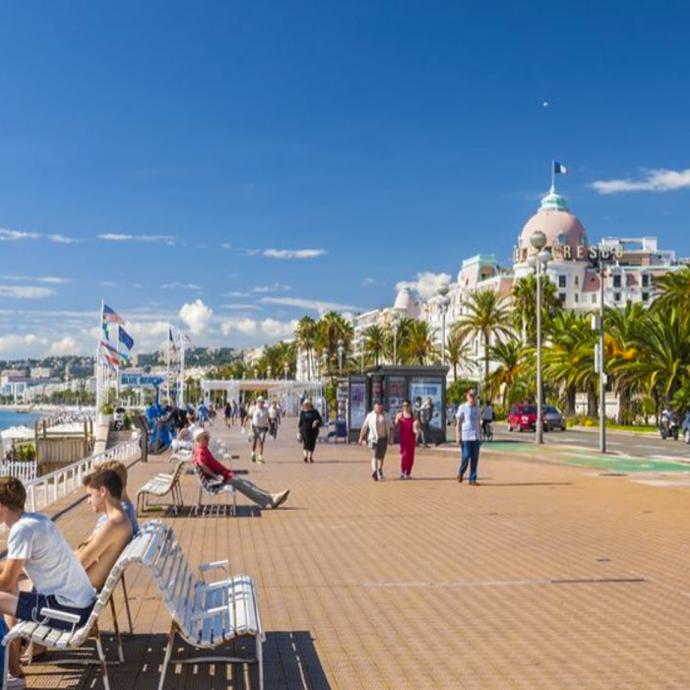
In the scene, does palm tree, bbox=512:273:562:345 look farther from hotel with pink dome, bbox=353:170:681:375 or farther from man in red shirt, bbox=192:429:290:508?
man in red shirt, bbox=192:429:290:508

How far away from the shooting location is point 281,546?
1229cm

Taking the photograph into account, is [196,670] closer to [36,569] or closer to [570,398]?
[36,569]

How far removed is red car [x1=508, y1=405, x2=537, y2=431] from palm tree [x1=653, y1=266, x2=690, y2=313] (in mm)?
9411

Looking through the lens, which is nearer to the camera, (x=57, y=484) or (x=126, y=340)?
(x=57, y=484)

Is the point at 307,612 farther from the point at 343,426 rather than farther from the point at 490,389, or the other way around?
the point at 490,389

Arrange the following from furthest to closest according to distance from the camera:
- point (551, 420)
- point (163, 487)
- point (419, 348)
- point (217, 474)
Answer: point (419, 348) → point (551, 420) → point (217, 474) → point (163, 487)

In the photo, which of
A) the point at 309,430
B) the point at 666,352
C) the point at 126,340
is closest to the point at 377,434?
the point at 309,430

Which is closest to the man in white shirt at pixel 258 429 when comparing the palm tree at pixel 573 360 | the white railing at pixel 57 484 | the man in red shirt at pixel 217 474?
the white railing at pixel 57 484

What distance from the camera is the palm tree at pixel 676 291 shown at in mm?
55969

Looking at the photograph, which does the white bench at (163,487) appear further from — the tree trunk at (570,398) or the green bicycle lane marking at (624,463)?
the tree trunk at (570,398)

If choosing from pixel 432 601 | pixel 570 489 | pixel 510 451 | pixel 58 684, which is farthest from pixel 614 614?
pixel 510 451

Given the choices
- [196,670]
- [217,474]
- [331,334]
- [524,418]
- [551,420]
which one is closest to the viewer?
[196,670]

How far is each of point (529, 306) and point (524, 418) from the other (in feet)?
106

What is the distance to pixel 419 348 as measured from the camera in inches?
4562
